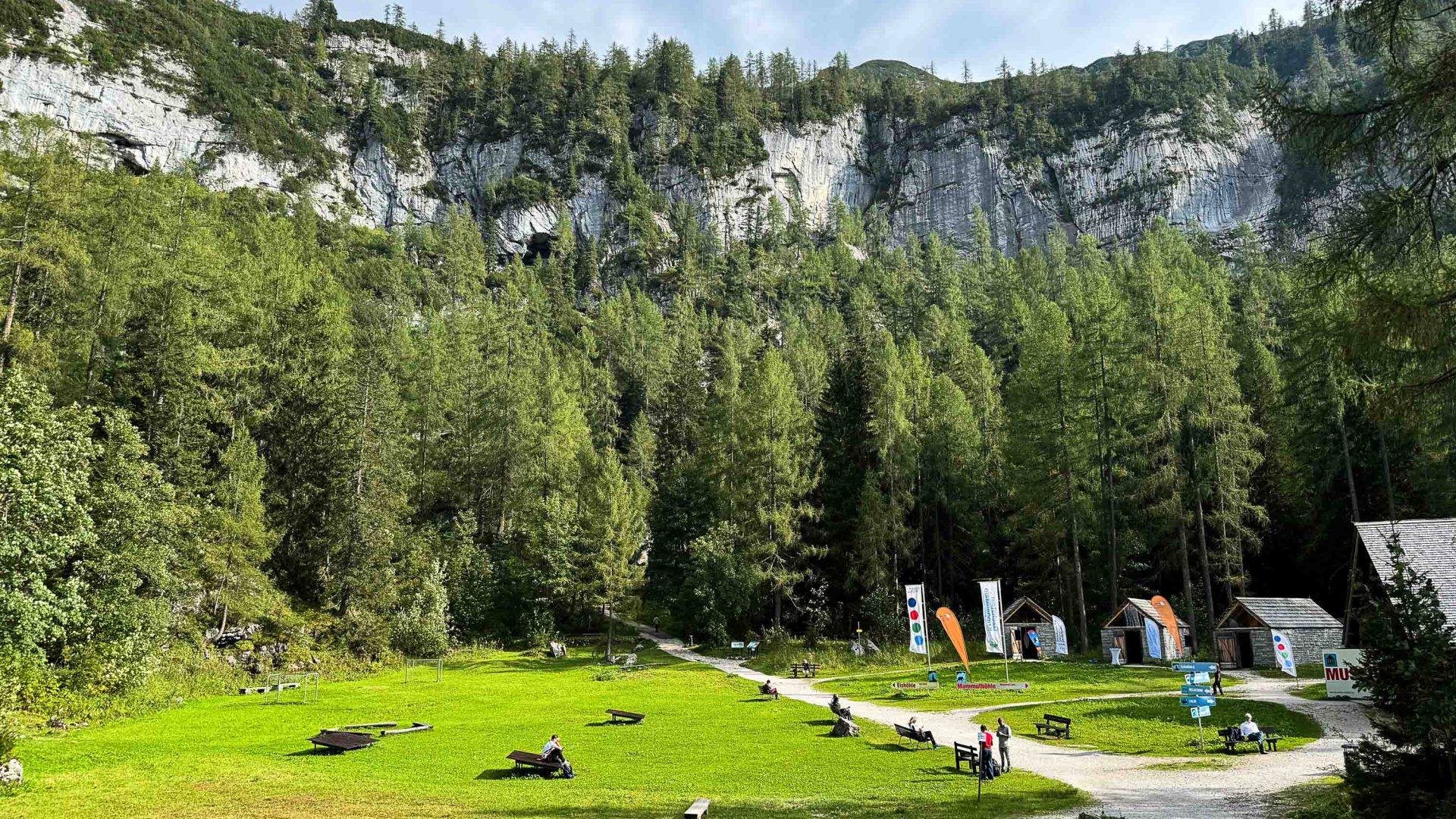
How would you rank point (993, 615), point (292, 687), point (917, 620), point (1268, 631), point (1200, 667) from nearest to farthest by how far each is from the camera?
point (1200, 667), point (292, 687), point (917, 620), point (993, 615), point (1268, 631)

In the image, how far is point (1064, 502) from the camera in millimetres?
41750

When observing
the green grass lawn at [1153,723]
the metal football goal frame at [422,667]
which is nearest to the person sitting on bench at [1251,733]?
the green grass lawn at [1153,723]

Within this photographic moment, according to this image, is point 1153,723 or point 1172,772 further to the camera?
point 1153,723

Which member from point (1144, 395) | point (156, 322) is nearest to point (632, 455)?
point (156, 322)

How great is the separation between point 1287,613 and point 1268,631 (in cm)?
172

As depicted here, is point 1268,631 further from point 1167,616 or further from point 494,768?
point 494,768

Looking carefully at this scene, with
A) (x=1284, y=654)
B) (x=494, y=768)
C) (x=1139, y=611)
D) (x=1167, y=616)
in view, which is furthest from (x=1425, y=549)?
(x=494, y=768)

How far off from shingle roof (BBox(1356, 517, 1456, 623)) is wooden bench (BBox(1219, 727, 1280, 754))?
6.68 metres

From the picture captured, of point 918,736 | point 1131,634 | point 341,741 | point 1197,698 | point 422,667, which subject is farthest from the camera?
point 422,667

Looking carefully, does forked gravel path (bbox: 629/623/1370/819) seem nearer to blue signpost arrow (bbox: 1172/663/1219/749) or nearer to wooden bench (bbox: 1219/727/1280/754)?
wooden bench (bbox: 1219/727/1280/754)

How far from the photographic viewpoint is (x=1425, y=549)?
2398 centimetres

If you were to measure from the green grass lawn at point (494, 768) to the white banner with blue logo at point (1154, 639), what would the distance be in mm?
20357

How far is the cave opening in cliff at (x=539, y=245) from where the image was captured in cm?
13550

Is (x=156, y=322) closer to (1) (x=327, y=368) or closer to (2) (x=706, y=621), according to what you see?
(1) (x=327, y=368)
